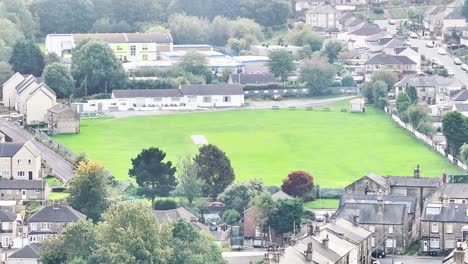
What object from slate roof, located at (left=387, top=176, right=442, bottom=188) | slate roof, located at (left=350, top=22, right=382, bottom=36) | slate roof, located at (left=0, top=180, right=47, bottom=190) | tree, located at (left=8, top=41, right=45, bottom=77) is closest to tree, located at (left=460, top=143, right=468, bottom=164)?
slate roof, located at (left=387, top=176, right=442, bottom=188)

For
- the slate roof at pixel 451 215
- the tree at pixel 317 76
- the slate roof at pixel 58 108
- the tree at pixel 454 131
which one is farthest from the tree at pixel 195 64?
the slate roof at pixel 451 215

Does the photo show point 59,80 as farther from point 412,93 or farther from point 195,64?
point 412,93

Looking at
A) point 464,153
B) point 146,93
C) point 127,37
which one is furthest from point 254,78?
point 464,153

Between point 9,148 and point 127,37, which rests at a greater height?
point 127,37

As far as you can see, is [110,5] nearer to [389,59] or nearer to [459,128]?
[389,59]

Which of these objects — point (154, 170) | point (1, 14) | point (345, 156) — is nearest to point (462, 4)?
point (1, 14)

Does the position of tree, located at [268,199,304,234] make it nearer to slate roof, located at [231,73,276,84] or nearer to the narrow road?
the narrow road
